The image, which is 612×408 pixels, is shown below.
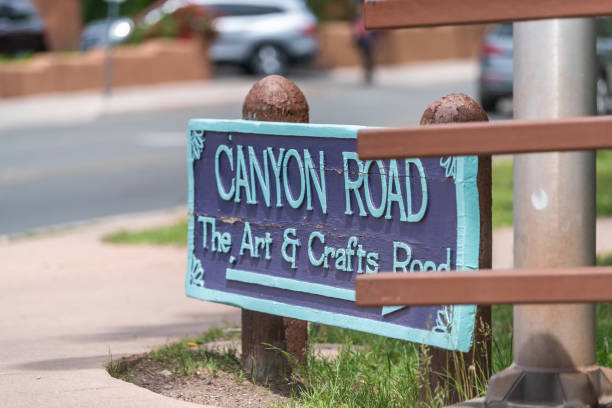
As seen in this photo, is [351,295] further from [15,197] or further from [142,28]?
[142,28]

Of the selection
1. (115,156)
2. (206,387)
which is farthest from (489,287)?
(115,156)

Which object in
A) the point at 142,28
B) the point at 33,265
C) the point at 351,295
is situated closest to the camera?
the point at 351,295

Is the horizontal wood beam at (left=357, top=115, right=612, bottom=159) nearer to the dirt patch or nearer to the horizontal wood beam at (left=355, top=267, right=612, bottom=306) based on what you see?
the horizontal wood beam at (left=355, top=267, right=612, bottom=306)

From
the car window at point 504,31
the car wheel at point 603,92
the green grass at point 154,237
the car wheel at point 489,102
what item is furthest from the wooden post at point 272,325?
the car window at point 504,31

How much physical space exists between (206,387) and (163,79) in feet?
66.6

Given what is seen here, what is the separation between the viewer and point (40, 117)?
20.2 m

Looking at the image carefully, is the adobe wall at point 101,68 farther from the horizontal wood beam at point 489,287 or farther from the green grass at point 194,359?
the horizontal wood beam at point 489,287

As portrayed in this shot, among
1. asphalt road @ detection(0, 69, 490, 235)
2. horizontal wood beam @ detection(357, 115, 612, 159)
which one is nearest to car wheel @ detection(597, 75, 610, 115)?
asphalt road @ detection(0, 69, 490, 235)

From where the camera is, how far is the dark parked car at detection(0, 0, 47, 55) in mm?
23875

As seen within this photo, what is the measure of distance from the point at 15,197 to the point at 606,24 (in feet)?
32.5

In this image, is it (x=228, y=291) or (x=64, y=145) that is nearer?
(x=228, y=291)

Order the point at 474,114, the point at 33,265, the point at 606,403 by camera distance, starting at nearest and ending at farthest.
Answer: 1. the point at 606,403
2. the point at 474,114
3. the point at 33,265

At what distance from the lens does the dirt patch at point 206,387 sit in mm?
4715

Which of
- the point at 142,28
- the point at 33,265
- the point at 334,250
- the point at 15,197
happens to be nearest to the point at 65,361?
the point at 334,250
